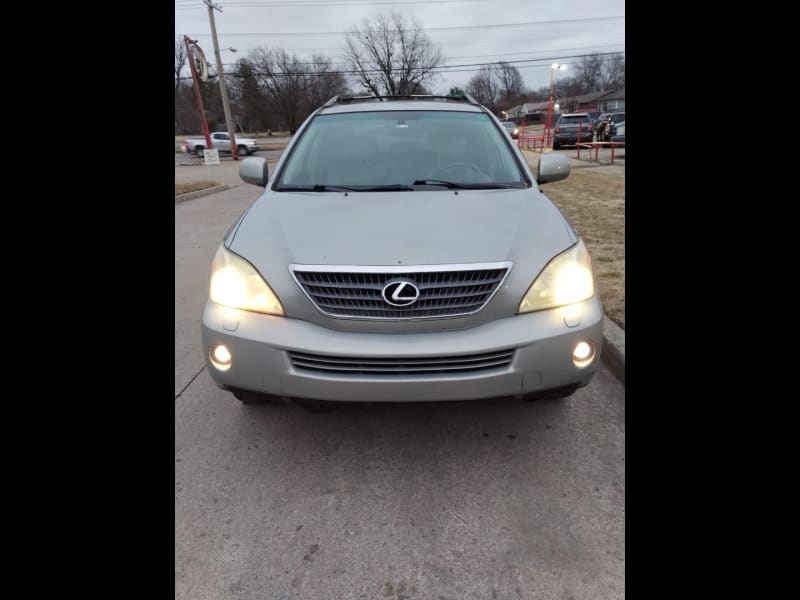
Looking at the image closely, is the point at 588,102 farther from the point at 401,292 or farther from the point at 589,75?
the point at 401,292

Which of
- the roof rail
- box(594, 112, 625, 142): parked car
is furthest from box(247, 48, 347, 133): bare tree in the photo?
the roof rail

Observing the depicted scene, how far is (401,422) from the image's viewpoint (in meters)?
2.41

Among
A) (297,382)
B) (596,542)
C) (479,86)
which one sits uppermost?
(479,86)

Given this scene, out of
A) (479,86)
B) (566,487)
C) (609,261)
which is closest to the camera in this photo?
(566,487)

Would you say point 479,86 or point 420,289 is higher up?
point 479,86

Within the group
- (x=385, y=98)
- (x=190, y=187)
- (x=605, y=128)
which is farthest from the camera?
(x=605, y=128)

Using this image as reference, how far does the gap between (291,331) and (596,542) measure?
4.70 feet

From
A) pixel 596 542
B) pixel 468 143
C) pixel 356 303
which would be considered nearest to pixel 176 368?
pixel 356 303

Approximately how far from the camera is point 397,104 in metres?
3.43

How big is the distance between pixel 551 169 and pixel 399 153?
100cm

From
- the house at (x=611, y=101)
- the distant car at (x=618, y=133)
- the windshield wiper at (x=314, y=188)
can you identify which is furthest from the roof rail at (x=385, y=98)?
the house at (x=611, y=101)

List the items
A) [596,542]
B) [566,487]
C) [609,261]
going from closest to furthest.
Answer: [596,542], [566,487], [609,261]

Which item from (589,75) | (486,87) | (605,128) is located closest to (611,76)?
(589,75)

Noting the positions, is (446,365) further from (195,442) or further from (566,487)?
(195,442)
